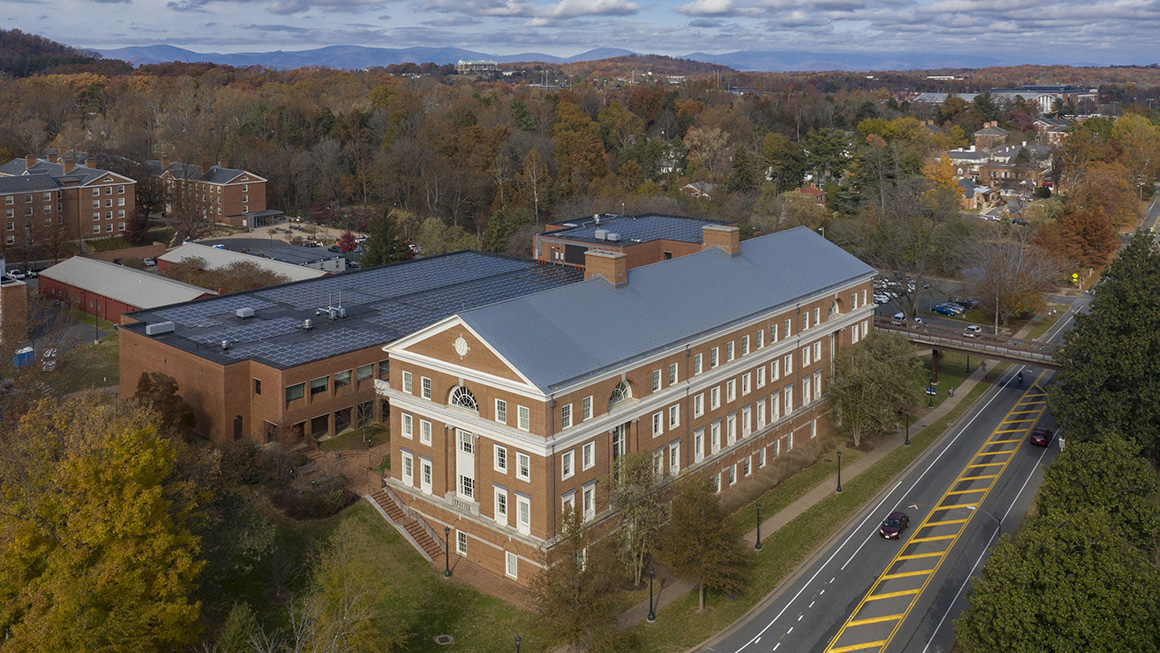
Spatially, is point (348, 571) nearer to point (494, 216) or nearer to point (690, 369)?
point (690, 369)

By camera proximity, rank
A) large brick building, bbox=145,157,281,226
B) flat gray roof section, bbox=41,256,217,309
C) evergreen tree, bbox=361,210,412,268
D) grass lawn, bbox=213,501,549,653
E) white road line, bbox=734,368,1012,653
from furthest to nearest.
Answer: large brick building, bbox=145,157,281,226 < evergreen tree, bbox=361,210,412,268 < flat gray roof section, bbox=41,256,217,309 < white road line, bbox=734,368,1012,653 < grass lawn, bbox=213,501,549,653

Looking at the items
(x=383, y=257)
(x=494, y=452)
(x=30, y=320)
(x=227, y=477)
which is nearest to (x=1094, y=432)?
(x=494, y=452)

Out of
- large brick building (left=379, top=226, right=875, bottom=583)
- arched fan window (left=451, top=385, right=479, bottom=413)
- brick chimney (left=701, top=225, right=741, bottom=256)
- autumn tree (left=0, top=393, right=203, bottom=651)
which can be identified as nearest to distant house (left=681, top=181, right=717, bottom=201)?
brick chimney (left=701, top=225, right=741, bottom=256)

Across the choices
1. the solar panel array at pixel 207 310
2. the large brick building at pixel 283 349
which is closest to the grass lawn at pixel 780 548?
the large brick building at pixel 283 349

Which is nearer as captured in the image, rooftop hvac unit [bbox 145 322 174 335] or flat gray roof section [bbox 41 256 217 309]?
rooftop hvac unit [bbox 145 322 174 335]

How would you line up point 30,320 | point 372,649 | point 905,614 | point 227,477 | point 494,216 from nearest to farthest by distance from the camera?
point 372,649, point 905,614, point 227,477, point 30,320, point 494,216

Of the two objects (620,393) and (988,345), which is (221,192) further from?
(988,345)

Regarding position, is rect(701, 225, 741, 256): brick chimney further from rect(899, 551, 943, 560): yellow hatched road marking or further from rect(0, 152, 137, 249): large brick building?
rect(0, 152, 137, 249): large brick building
